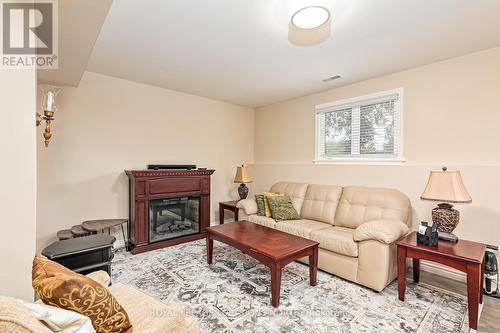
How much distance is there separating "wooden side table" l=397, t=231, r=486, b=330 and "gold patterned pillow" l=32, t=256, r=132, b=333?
2.37 m

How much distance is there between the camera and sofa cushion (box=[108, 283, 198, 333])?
1132 millimetres

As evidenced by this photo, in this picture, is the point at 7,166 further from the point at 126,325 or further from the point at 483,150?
the point at 483,150

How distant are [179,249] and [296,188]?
2.13 m

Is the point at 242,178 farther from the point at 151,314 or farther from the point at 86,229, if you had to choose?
the point at 151,314

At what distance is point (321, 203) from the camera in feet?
11.9

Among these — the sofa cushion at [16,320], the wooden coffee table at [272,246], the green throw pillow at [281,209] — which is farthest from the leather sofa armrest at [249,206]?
the sofa cushion at [16,320]

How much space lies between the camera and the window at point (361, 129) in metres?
3.29

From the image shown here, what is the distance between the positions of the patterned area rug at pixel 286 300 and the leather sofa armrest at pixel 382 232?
54 cm

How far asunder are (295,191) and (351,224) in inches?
43.6

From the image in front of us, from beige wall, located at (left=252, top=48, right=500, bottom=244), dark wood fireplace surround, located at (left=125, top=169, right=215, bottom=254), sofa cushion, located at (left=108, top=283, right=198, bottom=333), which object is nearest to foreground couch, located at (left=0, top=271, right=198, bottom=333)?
sofa cushion, located at (left=108, top=283, right=198, bottom=333)

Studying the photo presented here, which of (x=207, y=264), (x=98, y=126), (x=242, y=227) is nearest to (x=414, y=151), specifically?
(x=242, y=227)

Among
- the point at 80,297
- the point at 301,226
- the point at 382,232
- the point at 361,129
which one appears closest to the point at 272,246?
the point at 301,226

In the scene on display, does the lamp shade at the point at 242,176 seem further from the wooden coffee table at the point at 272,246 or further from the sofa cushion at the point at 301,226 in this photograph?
the wooden coffee table at the point at 272,246

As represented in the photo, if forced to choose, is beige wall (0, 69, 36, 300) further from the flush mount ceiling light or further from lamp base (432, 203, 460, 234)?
lamp base (432, 203, 460, 234)
